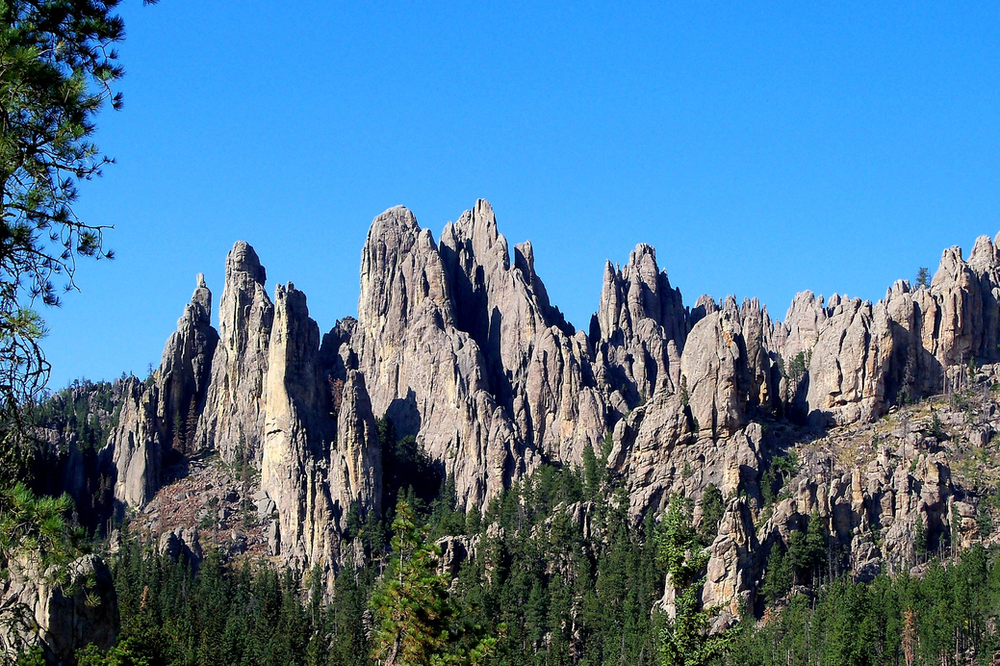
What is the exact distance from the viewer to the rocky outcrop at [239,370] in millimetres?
151625

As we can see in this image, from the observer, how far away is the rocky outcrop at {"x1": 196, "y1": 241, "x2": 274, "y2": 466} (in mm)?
151625

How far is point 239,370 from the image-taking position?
155 meters

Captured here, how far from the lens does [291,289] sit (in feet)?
495

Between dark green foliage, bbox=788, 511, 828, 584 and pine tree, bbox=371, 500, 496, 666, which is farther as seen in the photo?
dark green foliage, bbox=788, 511, 828, 584

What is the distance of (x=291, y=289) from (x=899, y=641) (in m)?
87.8

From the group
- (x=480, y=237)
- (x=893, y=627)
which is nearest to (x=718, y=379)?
(x=893, y=627)

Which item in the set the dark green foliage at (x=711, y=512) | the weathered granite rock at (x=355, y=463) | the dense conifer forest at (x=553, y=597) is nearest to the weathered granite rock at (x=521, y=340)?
the dense conifer forest at (x=553, y=597)

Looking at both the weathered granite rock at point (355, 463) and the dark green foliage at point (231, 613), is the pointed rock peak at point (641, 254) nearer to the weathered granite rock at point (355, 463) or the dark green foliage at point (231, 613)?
the weathered granite rock at point (355, 463)

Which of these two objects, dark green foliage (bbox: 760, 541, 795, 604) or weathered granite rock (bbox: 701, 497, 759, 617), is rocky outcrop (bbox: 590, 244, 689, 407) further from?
dark green foliage (bbox: 760, 541, 795, 604)

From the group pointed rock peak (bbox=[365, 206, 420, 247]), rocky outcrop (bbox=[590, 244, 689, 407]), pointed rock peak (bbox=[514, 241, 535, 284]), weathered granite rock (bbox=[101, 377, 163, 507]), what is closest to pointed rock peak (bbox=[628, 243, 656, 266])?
rocky outcrop (bbox=[590, 244, 689, 407])

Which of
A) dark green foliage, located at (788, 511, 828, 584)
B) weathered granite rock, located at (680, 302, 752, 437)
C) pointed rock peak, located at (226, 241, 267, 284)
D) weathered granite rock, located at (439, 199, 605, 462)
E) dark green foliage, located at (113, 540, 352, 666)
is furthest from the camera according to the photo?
pointed rock peak, located at (226, 241, 267, 284)

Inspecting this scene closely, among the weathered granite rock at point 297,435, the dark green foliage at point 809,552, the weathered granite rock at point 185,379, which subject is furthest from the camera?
the weathered granite rock at point 185,379

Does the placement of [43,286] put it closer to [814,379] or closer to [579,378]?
[814,379]

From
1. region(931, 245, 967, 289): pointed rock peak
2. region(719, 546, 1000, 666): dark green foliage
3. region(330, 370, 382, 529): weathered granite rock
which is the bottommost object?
region(719, 546, 1000, 666): dark green foliage
